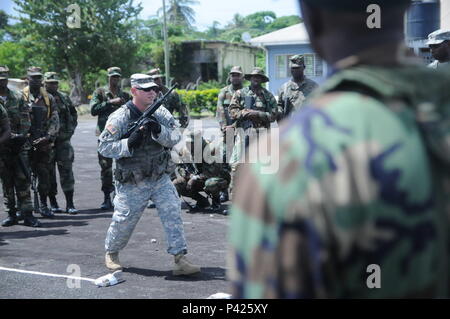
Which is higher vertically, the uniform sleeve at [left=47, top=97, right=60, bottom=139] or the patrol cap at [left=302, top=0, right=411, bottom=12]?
the patrol cap at [left=302, top=0, right=411, bottom=12]

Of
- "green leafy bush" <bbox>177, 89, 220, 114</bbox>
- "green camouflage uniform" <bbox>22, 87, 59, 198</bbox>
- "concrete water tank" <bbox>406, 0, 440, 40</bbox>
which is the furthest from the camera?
"green leafy bush" <bbox>177, 89, 220, 114</bbox>

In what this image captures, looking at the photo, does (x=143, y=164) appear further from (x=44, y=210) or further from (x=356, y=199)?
(x=356, y=199)

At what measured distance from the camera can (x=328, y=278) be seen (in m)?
1.22

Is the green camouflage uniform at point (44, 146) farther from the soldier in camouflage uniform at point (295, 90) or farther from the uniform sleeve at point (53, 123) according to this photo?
the soldier in camouflage uniform at point (295, 90)

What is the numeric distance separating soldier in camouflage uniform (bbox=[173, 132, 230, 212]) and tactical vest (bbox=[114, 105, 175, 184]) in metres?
Answer: 3.32

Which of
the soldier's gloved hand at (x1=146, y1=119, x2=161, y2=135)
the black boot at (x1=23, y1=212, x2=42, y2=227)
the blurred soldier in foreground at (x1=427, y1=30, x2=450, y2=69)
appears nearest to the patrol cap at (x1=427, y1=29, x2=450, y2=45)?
the blurred soldier in foreground at (x1=427, y1=30, x2=450, y2=69)

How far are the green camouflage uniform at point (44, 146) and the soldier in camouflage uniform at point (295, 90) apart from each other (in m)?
3.30

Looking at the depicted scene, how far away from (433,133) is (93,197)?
1024cm

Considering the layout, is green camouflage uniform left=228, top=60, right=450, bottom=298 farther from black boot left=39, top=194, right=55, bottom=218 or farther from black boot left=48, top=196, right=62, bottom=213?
black boot left=48, top=196, right=62, bottom=213

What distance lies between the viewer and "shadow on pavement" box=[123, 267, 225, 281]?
6102 millimetres

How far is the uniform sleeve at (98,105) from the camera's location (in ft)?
32.0
